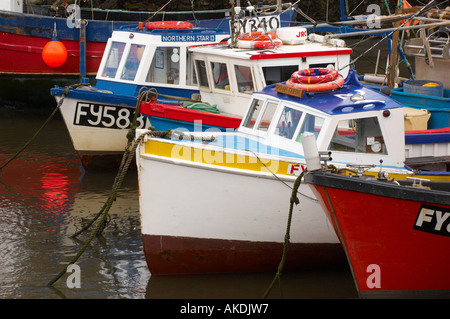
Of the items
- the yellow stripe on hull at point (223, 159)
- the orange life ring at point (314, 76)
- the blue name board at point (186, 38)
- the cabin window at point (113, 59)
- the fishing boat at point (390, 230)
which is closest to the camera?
the fishing boat at point (390, 230)

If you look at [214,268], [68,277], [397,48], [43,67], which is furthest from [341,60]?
[43,67]

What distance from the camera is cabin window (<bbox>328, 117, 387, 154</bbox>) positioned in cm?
845

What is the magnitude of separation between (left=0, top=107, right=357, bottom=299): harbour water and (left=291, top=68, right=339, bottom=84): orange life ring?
7.48 feet

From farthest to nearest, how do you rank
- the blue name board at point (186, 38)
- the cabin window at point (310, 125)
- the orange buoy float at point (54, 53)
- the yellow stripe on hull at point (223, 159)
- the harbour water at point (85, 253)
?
the orange buoy float at point (54, 53), the blue name board at point (186, 38), the cabin window at point (310, 125), the harbour water at point (85, 253), the yellow stripe on hull at point (223, 159)

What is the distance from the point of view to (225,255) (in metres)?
8.50

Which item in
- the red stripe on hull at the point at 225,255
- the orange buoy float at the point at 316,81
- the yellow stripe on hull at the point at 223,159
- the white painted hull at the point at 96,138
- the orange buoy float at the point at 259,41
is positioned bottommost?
the red stripe on hull at the point at 225,255

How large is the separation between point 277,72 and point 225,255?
392 cm

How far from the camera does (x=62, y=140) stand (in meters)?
15.7

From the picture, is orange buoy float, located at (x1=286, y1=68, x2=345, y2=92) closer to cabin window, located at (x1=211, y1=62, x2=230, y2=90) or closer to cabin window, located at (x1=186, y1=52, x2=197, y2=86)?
cabin window, located at (x1=211, y1=62, x2=230, y2=90)

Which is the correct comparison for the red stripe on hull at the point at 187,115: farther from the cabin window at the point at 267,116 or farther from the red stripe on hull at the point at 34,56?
the red stripe on hull at the point at 34,56

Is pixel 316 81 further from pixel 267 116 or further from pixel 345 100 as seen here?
pixel 267 116

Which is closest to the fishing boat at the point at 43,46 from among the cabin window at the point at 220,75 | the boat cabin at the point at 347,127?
the cabin window at the point at 220,75

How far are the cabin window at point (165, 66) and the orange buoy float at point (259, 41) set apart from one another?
1471 millimetres

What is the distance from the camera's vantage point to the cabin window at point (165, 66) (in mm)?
13172
